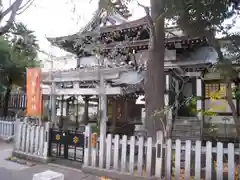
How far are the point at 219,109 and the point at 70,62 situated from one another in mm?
10051

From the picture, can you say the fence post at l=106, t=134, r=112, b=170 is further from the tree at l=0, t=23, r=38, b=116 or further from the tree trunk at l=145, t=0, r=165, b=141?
the tree at l=0, t=23, r=38, b=116

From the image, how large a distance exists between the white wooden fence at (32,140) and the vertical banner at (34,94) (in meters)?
1.28

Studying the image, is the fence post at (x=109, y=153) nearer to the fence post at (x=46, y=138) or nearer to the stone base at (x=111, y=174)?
the stone base at (x=111, y=174)

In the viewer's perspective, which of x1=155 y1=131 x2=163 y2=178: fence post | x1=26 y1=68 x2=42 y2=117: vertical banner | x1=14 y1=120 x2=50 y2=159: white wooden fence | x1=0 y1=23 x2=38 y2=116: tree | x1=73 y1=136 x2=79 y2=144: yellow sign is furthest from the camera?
x1=0 y1=23 x2=38 y2=116: tree

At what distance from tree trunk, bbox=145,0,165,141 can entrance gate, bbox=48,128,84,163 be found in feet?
6.65

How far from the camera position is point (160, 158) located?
543 cm

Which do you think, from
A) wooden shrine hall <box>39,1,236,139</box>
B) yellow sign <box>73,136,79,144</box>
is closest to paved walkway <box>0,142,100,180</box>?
yellow sign <box>73,136,79,144</box>

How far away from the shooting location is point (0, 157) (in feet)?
26.2

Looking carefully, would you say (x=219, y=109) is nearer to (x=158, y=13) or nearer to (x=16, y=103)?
(x=158, y=13)

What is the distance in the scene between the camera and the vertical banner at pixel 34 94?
9.24 meters

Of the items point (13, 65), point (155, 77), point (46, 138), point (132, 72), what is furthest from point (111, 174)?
point (13, 65)

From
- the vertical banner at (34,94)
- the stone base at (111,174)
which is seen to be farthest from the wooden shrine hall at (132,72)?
the stone base at (111,174)

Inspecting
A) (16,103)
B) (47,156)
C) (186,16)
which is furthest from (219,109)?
(16,103)

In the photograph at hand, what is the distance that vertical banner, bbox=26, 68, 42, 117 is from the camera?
9242 millimetres
